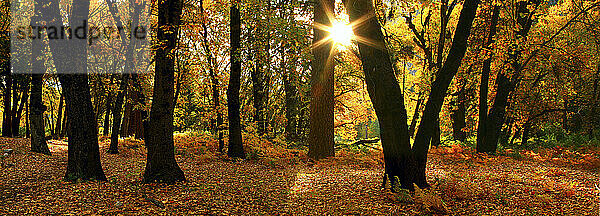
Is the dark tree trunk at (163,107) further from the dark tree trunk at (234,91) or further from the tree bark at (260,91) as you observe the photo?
the tree bark at (260,91)

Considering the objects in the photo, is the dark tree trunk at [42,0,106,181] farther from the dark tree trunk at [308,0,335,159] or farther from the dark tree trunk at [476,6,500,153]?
the dark tree trunk at [476,6,500,153]

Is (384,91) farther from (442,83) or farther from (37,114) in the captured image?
(37,114)

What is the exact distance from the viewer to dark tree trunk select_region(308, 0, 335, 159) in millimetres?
12531

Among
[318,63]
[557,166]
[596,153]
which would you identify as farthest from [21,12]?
[596,153]

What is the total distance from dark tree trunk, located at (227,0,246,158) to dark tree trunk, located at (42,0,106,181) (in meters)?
5.30

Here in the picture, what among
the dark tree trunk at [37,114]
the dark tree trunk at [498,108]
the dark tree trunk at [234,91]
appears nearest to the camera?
the dark tree trunk at [37,114]

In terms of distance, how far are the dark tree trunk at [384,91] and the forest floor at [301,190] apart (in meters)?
0.74

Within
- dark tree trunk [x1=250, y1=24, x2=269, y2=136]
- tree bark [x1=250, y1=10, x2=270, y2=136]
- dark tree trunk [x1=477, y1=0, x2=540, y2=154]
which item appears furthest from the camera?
dark tree trunk [x1=250, y1=24, x2=269, y2=136]

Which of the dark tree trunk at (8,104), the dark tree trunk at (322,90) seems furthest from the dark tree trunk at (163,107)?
the dark tree trunk at (8,104)

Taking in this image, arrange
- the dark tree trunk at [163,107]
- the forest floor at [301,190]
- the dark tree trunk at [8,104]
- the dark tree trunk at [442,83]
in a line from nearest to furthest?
the forest floor at [301,190], the dark tree trunk at [442,83], the dark tree trunk at [163,107], the dark tree trunk at [8,104]

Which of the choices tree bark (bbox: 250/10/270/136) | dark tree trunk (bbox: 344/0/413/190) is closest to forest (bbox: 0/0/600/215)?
dark tree trunk (bbox: 344/0/413/190)

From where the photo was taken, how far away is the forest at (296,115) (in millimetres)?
7320

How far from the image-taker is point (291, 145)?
58.4ft

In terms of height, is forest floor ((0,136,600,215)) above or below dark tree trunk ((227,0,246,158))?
below
